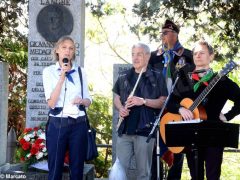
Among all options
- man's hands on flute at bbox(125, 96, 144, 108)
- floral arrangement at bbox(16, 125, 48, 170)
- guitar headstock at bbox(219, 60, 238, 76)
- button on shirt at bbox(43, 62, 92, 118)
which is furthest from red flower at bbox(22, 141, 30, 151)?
guitar headstock at bbox(219, 60, 238, 76)

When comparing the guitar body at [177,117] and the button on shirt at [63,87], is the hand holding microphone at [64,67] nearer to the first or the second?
the button on shirt at [63,87]

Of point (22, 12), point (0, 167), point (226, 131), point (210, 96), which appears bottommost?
point (0, 167)

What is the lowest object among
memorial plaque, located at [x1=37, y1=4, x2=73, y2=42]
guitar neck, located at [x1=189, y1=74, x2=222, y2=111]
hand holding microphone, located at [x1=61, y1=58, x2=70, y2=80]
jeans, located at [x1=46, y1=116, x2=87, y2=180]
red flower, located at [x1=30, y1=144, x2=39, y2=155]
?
red flower, located at [x1=30, y1=144, x2=39, y2=155]

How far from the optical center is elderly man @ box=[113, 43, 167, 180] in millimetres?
5523

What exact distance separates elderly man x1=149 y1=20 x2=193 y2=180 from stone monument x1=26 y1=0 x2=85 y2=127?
5.97ft

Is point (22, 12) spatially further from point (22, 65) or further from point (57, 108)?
point (57, 108)

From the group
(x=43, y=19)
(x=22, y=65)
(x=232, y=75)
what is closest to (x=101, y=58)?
(x=22, y=65)

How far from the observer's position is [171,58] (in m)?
6.69

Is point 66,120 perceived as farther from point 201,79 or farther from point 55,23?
point 55,23

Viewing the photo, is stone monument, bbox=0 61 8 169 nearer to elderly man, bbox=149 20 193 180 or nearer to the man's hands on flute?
elderly man, bbox=149 20 193 180

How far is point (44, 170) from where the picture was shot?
251 inches

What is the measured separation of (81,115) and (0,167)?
8.45 ft

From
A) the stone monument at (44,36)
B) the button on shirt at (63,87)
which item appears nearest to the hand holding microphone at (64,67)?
the button on shirt at (63,87)

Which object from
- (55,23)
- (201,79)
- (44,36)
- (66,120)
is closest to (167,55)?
(201,79)
